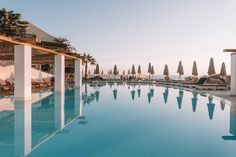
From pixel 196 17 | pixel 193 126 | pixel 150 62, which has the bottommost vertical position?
pixel 193 126

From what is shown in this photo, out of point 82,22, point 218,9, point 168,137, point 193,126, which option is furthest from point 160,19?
point 168,137

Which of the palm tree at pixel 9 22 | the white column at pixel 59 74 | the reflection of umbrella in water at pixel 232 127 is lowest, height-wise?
the reflection of umbrella in water at pixel 232 127

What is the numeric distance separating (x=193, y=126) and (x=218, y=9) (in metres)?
12.3

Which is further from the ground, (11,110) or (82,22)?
(82,22)

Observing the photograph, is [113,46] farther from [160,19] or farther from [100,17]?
[160,19]

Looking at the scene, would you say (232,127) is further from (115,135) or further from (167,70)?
(167,70)

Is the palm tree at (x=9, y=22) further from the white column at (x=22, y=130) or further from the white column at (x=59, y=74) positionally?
the white column at (x=22, y=130)

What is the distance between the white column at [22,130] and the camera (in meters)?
4.65

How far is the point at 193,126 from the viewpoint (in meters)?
7.00

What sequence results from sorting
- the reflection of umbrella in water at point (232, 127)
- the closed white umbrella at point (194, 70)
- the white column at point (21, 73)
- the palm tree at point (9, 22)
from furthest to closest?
1. the palm tree at point (9, 22)
2. the closed white umbrella at point (194, 70)
3. the white column at point (21, 73)
4. the reflection of umbrella in water at point (232, 127)

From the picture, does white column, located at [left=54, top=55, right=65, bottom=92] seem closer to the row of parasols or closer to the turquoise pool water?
the turquoise pool water

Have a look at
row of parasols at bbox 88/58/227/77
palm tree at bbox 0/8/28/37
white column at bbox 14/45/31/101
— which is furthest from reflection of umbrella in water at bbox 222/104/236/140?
palm tree at bbox 0/8/28/37

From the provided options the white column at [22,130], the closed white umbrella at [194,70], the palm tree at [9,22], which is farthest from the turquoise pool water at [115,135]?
the palm tree at [9,22]

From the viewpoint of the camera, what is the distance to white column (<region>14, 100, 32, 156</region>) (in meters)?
4.65
